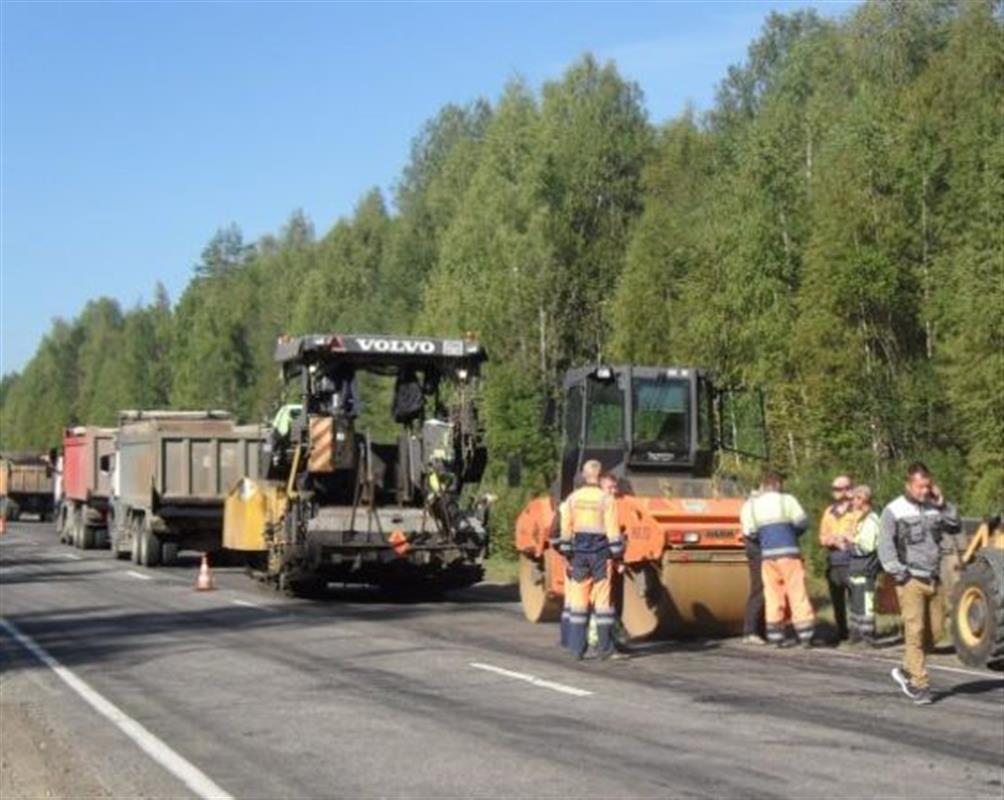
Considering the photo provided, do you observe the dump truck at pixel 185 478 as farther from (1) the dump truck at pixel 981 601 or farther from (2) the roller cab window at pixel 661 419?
(1) the dump truck at pixel 981 601

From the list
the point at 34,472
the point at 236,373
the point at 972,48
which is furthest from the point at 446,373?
the point at 236,373

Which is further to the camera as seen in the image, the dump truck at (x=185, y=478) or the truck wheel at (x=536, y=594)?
the dump truck at (x=185, y=478)

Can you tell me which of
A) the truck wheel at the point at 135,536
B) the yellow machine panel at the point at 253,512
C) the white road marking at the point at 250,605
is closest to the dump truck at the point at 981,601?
the white road marking at the point at 250,605

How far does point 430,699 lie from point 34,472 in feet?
178

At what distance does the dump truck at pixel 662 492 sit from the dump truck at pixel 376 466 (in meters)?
2.50

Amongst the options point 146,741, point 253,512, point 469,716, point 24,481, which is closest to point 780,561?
point 469,716

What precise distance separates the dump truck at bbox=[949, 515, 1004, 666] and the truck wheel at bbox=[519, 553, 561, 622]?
508 cm

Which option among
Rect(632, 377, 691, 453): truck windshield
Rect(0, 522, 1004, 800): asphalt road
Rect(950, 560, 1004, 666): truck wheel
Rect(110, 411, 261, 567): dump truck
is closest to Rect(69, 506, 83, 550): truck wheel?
Rect(110, 411, 261, 567): dump truck

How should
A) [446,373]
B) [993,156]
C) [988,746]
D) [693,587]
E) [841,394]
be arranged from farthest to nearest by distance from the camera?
1. [841,394]
2. [993,156]
3. [446,373]
4. [693,587]
5. [988,746]

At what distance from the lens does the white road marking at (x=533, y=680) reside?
42.3ft

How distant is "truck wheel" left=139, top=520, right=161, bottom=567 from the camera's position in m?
31.7

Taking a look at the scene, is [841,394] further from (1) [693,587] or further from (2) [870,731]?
(2) [870,731]

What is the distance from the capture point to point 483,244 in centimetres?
6309

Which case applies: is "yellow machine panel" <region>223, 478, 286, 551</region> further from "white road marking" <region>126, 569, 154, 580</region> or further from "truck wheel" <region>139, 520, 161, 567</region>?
"truck wheel" <region>139, 520, 161, 567</region>
